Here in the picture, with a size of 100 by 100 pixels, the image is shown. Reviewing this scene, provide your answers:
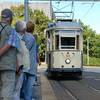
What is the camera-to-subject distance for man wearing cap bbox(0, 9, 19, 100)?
8406 millimetres

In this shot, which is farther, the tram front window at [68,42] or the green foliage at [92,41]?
the green foliage at [92,41]

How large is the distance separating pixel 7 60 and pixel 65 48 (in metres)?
20.2

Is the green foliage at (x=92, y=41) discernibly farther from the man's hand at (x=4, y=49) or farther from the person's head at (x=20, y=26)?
the man's hand at (x=4, y=49)

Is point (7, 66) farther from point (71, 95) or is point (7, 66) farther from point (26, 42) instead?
point (71, 95)

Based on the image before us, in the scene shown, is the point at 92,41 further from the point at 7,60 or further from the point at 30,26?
the point at 7,60

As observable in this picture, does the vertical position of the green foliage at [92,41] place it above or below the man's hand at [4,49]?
above

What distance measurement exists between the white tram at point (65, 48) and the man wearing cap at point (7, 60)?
19.8 metres

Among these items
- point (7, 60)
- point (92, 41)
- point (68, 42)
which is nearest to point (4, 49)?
point (7, 60)

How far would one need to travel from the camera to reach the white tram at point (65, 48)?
28359 mm

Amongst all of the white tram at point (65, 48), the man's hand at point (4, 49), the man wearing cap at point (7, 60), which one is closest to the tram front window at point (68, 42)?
the white tram at point (65, 48)

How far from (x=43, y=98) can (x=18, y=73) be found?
7953 mm

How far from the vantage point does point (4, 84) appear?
8438mm

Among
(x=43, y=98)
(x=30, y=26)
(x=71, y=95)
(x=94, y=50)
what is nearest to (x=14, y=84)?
(x=30, y=26)

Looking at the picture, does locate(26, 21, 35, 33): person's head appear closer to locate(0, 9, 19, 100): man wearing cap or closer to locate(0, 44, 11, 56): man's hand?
locate(0, 9, 19, 100): man wearing cap
